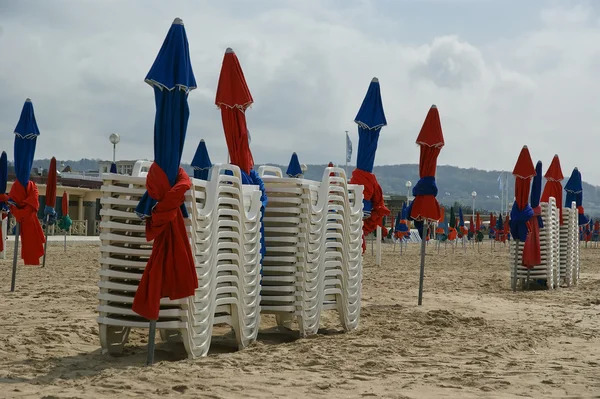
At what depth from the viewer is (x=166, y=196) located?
5.33m

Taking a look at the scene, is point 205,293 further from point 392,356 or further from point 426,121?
point 426,121

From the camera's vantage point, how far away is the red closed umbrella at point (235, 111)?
24.5 ft

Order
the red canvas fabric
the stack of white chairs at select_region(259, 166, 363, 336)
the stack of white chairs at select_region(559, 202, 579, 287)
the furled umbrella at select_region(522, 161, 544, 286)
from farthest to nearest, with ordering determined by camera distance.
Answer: the stack of white chairs at select_region(559, 202, 579, 287) < the red canvas fabric < the furled umbrella at select_region(522, 161, 544, 286) < the stack of white chairs at select_region(259, 166, 363, 336)

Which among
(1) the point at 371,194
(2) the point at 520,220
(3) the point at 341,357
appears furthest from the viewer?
(2) the point at 520,220

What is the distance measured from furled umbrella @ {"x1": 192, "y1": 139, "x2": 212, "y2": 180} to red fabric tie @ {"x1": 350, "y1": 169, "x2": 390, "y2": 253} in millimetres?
2325

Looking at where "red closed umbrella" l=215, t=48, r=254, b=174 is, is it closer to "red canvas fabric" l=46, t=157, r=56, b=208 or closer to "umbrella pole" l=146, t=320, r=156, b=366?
"umbrella pole" l=146, t=320, r=156, b=366

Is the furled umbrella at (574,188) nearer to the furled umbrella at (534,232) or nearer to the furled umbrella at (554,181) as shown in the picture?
the furled umbrella at (554,181)

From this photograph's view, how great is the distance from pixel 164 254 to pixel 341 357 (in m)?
1.80

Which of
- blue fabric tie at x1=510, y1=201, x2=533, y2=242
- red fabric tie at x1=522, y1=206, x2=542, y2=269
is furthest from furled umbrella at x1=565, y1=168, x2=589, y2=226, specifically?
blue fabric tie at x1=510, y1=201, x2=533, y2=242

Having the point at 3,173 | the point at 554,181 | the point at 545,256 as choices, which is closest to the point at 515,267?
the point at 545,256

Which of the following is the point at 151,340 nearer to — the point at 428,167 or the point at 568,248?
the point at 428,167

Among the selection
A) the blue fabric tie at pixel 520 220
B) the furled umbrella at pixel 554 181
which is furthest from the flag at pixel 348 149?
the blue fabric tie at pixel 520 220

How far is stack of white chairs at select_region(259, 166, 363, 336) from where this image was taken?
7.44 metres

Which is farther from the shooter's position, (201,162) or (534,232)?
(534,232)
